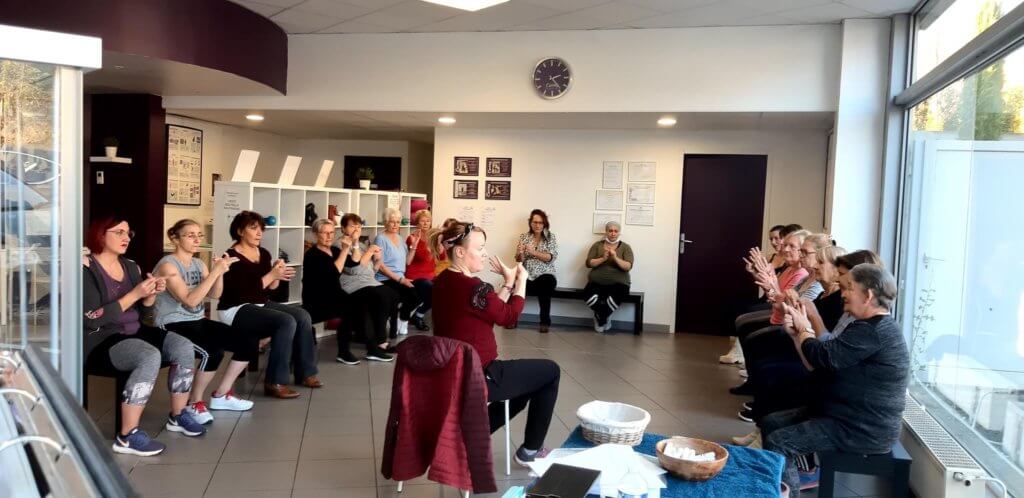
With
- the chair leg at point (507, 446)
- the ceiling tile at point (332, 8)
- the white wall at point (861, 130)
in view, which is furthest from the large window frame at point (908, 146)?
the ceiling tile at point (332, 8)

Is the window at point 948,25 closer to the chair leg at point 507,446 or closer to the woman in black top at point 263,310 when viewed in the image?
the chair leg at point 507,446

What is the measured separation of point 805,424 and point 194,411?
324cm

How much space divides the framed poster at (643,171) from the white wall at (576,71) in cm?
133

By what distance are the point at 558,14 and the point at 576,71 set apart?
658mm

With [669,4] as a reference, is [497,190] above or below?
below

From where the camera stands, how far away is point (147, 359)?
3727 millimetres

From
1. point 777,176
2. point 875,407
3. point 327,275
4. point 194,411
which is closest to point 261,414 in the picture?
point 194,411

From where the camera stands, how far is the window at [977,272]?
3279 mm

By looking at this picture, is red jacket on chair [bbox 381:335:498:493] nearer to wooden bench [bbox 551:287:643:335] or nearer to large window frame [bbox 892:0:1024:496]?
large window frame [bbox 892:0:1024:496]

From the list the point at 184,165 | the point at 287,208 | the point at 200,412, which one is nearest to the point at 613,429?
the point at 200,412

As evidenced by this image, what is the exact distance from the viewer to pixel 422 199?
346 inches

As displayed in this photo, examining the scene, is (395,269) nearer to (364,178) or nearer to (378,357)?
(378,357)

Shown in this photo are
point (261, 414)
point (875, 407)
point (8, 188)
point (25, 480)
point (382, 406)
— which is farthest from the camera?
point (382, 406)

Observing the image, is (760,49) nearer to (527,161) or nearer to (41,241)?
(527,161)
